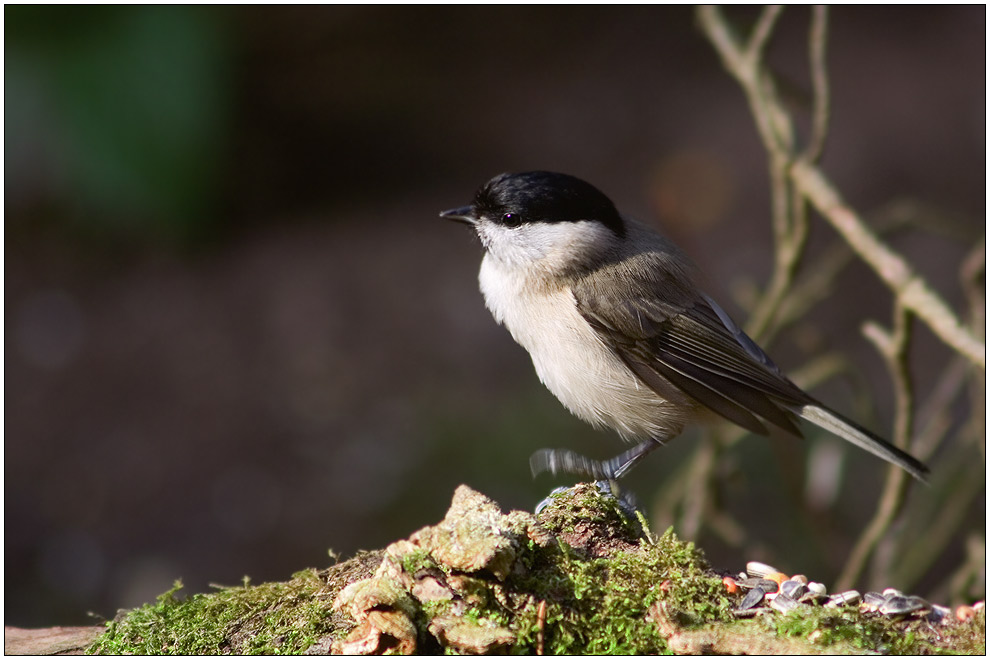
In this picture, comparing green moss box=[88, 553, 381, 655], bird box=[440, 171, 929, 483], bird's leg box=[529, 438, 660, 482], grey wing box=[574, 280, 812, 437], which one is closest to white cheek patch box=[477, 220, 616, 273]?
bird box=[440, 171, 929, 483]

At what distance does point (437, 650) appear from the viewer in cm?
156

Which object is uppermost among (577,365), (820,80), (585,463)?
(820,80)

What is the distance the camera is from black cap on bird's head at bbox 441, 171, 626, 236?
2.77 metres

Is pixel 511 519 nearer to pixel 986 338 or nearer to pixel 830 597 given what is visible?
pixel 830 597

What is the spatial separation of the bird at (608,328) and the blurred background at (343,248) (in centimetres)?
106

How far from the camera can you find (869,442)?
95.0 inches

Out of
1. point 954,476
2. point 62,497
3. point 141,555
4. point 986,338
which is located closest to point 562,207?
point 986,338

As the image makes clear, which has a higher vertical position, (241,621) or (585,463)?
(585,463)

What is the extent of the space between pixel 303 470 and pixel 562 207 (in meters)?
3.50

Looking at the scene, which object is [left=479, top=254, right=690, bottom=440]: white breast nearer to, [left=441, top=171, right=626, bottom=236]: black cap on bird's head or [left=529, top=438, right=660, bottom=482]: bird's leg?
[left=529, top=438, right=660, bottom=482]: bird's leg

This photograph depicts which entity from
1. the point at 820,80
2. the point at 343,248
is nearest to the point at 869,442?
the point at 820,80

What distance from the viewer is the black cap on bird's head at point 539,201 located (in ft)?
9.09

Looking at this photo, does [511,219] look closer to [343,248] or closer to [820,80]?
[820,80]

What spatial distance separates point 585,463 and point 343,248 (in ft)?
15.1
